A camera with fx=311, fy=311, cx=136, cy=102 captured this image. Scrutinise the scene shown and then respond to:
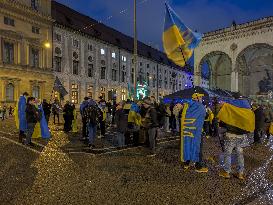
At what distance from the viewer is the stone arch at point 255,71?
30594mm

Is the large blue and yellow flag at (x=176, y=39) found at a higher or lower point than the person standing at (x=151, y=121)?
higher

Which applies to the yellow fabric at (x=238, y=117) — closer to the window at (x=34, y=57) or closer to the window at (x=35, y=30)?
the window at (x=34, y=57)

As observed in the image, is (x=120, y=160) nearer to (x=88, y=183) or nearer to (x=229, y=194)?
(x=88, y=183)

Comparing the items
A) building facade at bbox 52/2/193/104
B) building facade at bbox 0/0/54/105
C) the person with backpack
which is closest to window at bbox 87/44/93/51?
building facade at bbox 52/2/193/104

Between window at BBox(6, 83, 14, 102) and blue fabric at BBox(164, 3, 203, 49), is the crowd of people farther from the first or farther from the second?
window at BBox(6, 83, 14, 102)

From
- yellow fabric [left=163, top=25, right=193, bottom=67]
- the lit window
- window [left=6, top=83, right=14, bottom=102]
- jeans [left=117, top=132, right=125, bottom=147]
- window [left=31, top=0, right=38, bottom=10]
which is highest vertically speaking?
window [left=31, top=0, right=38, bottom=10]

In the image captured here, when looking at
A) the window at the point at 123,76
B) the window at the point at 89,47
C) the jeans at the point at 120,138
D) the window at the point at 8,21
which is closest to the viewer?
the jeans at the point at 120,138

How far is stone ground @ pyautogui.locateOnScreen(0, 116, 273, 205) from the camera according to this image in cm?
562

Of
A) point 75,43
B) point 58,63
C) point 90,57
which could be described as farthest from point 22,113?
point 90,57

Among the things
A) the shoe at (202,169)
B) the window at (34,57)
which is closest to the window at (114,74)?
the window at (34,57)

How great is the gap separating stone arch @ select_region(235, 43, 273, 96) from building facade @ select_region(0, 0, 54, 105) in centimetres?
2099

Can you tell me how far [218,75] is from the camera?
1344 inches

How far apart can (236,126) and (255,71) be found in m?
26.8

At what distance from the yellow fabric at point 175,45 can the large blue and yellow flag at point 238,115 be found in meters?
4.26
